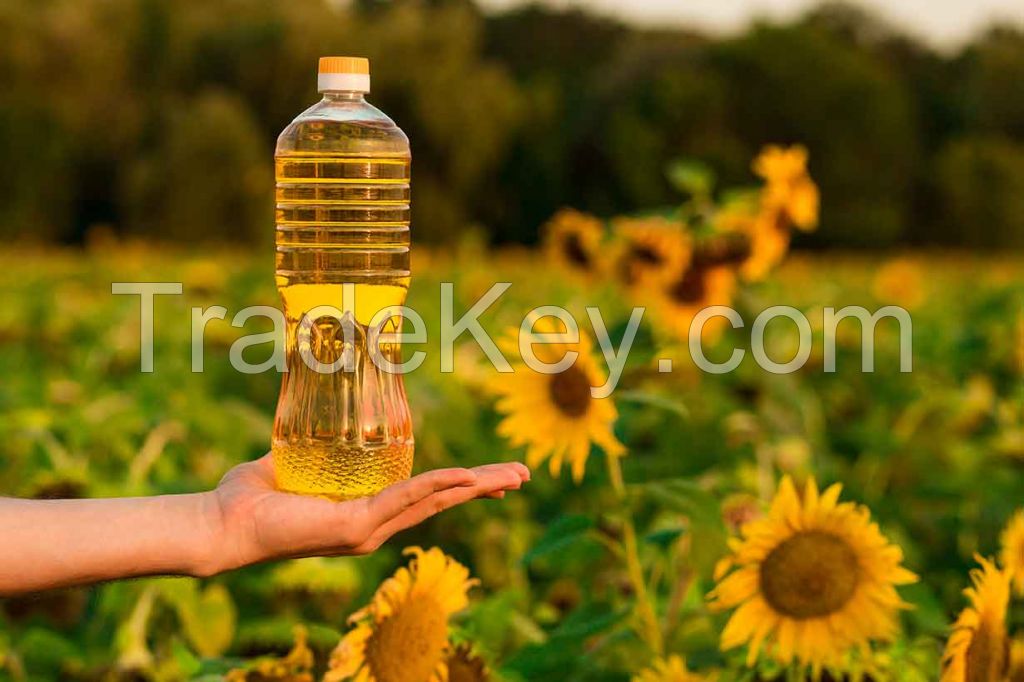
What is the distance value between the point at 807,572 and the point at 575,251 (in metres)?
2.86

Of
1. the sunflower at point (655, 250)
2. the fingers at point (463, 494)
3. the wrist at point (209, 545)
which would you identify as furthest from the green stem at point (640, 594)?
the sunflower at point (655, 250)

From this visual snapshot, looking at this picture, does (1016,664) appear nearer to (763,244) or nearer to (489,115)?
(763,244)

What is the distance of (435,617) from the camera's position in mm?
2221

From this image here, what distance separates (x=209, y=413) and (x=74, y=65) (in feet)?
74.7

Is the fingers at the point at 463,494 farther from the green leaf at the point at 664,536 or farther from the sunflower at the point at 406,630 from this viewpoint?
the green leaf at the point at 664,536

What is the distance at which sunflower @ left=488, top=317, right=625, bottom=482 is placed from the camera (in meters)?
2.76

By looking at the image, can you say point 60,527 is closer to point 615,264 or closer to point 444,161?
point 615,264

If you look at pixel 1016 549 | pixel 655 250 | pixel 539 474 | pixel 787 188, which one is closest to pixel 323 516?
pixel 1016 549

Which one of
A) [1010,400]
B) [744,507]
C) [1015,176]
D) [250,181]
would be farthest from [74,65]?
[744,507]

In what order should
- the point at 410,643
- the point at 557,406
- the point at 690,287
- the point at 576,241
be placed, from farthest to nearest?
the point at 576,241
the point at 690,287
the point at 557,406
the point at 410,643

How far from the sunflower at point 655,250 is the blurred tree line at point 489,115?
16577 millimetres

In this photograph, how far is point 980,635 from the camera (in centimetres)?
227

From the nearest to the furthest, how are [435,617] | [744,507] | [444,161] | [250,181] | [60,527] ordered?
[60,527], [435,617], [744,507], [250,181], [444,161]

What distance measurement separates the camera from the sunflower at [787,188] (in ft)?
15.6
